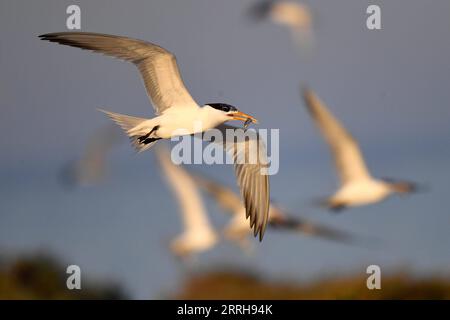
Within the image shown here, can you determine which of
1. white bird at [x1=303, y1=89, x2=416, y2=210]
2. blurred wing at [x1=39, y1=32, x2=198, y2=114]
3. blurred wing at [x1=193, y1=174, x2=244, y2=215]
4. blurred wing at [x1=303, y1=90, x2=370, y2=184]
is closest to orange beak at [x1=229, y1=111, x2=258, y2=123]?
blurred wing at [x1=39, y1=32, x2=198, y2=114]

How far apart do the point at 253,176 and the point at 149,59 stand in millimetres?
737

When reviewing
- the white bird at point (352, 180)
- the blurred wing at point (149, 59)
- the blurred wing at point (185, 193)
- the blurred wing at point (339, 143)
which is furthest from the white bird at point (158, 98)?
the blurred wing at point (185, 193)

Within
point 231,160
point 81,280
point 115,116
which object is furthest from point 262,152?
point 81,280

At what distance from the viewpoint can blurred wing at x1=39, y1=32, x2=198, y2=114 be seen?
4.29m

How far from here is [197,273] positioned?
544 cm

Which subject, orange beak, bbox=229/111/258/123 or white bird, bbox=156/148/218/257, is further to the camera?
white bird, bbox=156/148/218/257

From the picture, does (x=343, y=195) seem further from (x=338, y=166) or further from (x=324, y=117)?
(x=324, y=117)

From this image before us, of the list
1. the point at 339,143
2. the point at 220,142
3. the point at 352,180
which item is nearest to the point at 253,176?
the point at 220,142

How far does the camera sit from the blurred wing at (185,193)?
5668 millimetres

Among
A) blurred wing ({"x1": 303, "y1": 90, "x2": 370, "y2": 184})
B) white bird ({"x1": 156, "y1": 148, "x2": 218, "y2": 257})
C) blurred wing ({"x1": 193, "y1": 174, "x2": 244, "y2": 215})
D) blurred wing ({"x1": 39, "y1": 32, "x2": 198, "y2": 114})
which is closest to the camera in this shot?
blurred wing ({"x1": 39, "y1": 32, "x2": 198, "y2": 114})

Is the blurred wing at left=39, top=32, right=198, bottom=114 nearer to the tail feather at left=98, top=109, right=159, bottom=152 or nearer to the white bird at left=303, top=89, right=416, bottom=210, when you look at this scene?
the tail feather at left=98, top=109, right=159, bottom=152

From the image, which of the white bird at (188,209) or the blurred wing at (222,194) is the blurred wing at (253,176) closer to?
the blurred wing at (222,194)

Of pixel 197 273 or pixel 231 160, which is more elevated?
pixel 231 160
